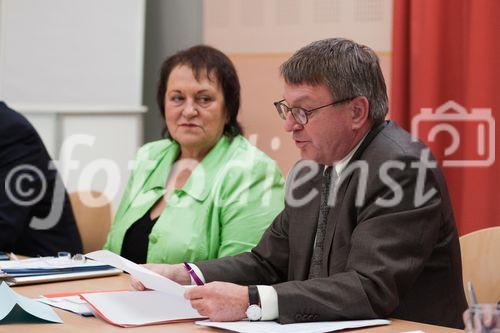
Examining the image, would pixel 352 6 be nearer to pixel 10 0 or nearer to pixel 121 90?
pixel 121 90

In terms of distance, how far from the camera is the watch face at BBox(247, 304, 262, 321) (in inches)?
70.3

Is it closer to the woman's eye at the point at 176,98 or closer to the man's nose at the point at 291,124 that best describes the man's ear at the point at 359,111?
the man's nose at the point at 291,124

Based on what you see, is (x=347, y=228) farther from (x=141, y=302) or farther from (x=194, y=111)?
(x=194, y=111)

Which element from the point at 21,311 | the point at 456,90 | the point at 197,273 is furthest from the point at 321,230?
the point at 456,90

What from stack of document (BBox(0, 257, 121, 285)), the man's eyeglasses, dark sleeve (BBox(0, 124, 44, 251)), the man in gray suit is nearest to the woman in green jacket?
dark sleeve (BBox(0, 124, 44, 251))

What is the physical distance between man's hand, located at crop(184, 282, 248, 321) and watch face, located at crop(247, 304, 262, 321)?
0.01 m

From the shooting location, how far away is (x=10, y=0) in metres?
4.70

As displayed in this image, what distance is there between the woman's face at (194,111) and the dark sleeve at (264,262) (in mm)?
924

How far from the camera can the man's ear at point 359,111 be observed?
6.86ft

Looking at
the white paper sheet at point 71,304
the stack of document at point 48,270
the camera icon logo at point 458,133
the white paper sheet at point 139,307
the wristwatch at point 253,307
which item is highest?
the camera icon logo at point 458,133

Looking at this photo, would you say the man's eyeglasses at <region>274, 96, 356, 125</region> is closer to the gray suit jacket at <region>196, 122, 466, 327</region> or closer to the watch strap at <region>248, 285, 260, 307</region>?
the gray suit jacket at <region>196, 122, 466, 327</region>

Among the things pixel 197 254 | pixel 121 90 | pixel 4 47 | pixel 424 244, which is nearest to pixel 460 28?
pixel 197 254

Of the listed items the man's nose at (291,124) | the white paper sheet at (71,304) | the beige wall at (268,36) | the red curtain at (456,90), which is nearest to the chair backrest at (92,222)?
the beige wall at (268,36)

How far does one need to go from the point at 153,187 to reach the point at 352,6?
1399 millimetres
